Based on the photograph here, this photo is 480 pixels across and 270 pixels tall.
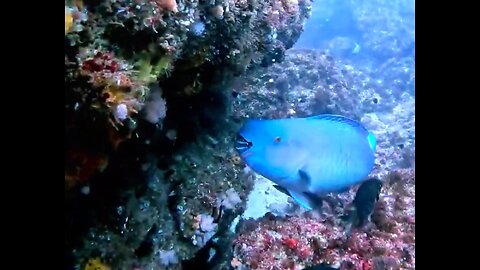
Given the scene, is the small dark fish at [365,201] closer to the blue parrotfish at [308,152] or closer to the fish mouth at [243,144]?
the blue parrotfish at [308,152]

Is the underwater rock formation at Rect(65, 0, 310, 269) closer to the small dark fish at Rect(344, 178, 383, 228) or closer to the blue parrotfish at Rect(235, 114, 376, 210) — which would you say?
the blue parrotfish at Rect(235, 114, 376, 210)

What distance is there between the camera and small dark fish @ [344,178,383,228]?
13.2ft

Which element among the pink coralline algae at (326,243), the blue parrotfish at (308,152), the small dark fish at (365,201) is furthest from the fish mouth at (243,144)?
the small dark fish at (365,201)

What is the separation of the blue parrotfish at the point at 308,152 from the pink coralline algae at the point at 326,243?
3.90 feet

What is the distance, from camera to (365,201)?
163 inches

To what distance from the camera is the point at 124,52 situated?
2467mm

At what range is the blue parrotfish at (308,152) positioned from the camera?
2.79m

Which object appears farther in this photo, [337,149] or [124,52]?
[337,149]

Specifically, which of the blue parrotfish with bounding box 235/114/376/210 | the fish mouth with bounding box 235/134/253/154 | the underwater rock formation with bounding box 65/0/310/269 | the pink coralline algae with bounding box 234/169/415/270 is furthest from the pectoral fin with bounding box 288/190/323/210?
the pink coralline algae with bounding box 234/169/415/270

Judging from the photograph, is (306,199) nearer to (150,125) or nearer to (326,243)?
(150,125)
